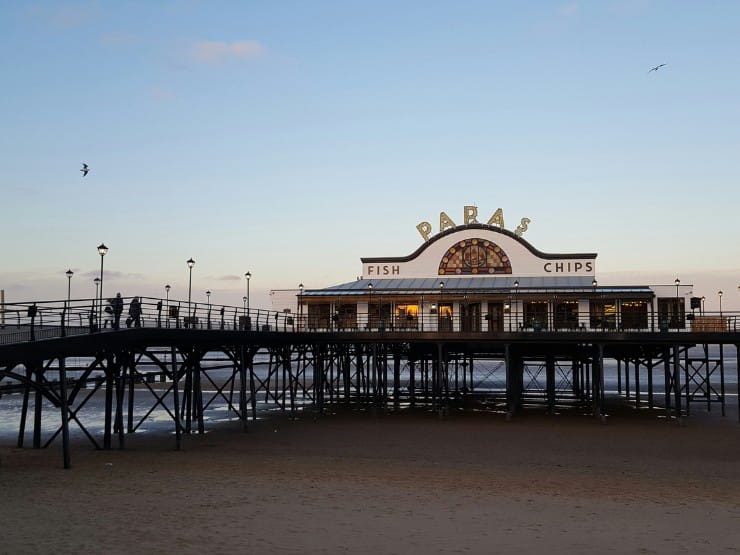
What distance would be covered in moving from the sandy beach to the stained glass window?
19.6 metres

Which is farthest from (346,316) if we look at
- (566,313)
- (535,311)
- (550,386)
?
(566,313)

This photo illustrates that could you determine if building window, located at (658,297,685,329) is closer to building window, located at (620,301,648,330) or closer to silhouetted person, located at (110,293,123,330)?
building window, located at (620,301,648,330)

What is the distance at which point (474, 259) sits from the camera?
49250mm

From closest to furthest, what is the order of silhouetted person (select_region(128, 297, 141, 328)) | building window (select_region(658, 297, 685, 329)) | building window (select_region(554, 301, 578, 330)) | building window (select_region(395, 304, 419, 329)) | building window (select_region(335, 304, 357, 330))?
silhouetted person (select_region(128, 297, 141, 328)) → building window (select_region(658, 297, 685, 329)) → building window (select_region(554, 301, 578, 330)) → building window (select_region(335, 304, 357, 330)) → building window (select_region(395, 304, 419, 329))

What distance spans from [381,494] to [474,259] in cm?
3256

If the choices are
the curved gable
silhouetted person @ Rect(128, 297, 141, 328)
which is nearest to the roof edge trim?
the curved gable

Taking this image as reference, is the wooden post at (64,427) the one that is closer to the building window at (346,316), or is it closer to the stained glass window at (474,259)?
the building window at (346,316)

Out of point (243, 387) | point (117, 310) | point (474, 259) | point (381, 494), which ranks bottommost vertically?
point (381, 494)

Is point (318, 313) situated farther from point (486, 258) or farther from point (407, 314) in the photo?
point (486, 258)

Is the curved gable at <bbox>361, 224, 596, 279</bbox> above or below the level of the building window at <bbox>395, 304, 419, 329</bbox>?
above

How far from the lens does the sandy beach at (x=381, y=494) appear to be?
44.8 ft

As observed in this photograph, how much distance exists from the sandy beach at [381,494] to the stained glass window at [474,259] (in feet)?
64.4

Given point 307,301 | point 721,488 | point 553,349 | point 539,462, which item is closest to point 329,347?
point 307,301

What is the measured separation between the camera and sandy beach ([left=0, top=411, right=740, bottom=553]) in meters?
13.7
